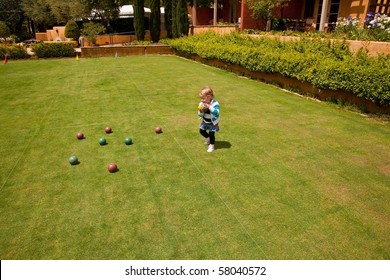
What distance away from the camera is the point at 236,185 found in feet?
18.0

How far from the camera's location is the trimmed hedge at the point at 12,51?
23656 millimetres

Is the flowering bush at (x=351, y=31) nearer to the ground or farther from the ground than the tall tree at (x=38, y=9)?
nearer to the ground

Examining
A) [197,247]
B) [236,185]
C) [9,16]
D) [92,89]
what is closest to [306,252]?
[197,247]

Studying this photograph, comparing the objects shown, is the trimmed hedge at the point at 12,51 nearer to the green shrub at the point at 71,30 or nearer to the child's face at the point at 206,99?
the green shrub at the point at 71,30

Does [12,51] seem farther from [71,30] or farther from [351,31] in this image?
[351,31]

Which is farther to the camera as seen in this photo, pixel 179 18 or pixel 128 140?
pixel 179 18

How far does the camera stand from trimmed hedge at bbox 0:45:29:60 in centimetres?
2366

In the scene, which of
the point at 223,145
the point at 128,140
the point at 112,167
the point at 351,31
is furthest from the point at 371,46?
the point at 112,167

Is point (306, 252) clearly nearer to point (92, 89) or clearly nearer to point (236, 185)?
point (236, 185)

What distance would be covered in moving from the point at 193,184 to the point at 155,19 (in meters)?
27.3

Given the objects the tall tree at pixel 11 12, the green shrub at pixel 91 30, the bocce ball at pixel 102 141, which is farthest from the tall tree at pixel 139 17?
the tall tree at pixel 11 12

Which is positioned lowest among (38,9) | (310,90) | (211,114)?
(310,90)

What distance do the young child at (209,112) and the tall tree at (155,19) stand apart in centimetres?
2507

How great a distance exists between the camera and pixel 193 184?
18.1 ft
